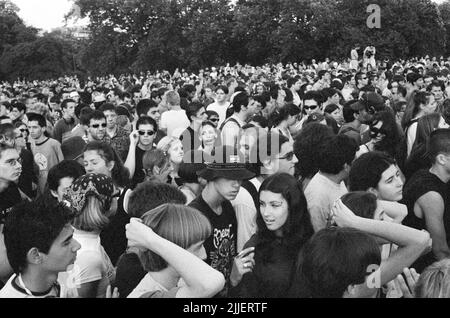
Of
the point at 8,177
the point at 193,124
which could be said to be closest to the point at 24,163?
the point at 8,177

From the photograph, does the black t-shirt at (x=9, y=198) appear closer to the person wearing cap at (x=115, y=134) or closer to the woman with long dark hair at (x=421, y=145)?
the person wearing cap at (x=115, y=134)

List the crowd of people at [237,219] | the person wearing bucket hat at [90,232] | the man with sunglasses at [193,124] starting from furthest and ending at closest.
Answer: the man with sunglasses at [193,124]
the person wearing bucket hat at [90,232]
the crowd of people at [237,219]

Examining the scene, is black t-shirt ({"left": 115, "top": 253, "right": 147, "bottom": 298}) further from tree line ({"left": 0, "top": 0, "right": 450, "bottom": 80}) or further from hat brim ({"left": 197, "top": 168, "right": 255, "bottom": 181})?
tree line ({"left": 0, "top": 0, "right": 450, "bottom": 80})

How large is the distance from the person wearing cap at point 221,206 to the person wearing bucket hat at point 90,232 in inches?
21.6

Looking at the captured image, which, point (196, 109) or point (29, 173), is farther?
point (196, 109)

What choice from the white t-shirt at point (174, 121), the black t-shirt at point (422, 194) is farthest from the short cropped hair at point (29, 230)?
the white t-shirt at point (174, 121)

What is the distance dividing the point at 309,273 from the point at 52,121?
7.75 metres

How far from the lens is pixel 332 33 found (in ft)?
85.4

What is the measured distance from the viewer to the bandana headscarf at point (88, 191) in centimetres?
310

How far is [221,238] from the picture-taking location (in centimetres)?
332

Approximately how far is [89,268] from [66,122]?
4939 mm

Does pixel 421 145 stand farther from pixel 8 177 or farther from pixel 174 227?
pixel 8 177
